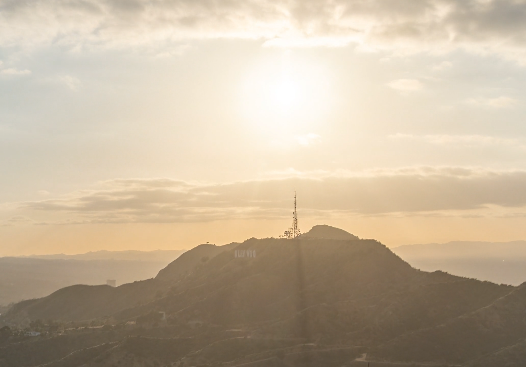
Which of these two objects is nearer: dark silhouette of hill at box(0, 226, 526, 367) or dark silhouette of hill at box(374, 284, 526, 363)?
dark silhouette of hill at box(374, 284, 526, 363)

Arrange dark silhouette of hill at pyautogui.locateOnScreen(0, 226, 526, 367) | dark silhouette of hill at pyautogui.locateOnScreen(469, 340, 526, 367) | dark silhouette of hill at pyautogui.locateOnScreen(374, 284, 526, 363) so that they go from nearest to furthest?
dark silhouette of hill at pyautogui.locateOnScreen(469, 340, 526, 367), dark silhouette of hill at pyautogui.locateOnScreen(374, 284, 526, 363), dark silhouette of hill at pyautogui.locateOnScreen(0, 226, 526, 367)

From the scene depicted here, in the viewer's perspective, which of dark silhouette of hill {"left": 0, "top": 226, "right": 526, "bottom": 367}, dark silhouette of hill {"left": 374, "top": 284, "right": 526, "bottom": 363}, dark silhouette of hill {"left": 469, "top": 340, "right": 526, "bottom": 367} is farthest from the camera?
A: dark silhouette of hill {"left": 0, "top": 226, "right": 526, "bottom": 367}

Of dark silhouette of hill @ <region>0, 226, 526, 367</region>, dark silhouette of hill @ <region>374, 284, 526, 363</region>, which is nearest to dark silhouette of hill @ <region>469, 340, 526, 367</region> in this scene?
dark silhouette of hill @ <region>0, 226, 526, 367</region>

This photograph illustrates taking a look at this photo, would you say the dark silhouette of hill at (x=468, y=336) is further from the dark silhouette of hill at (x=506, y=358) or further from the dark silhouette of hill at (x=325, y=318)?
the dark silhouette of hill at (x=506, y=358)

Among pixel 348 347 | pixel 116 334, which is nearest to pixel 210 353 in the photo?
pixel 348 347

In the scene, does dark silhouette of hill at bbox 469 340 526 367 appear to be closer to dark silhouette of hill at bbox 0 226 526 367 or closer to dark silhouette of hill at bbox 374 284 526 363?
dark silhouette of hill at bbox 0 226 526 367

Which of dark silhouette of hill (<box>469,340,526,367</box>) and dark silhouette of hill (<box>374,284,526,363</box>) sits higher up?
dark silhouette of hill (<box>374,284,526,363</box>)

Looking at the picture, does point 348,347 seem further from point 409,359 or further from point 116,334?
point 116,334

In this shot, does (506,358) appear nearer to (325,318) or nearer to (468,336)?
(468,336)
